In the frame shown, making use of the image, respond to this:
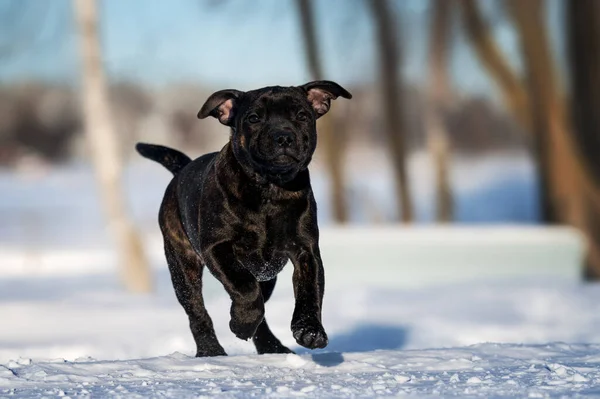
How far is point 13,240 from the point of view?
24.2 metres

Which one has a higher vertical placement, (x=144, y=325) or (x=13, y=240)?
(x=13, y=240)

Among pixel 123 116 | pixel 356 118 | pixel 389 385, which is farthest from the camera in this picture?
pixel 123 116

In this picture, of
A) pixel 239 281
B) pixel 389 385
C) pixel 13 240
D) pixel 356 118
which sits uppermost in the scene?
pixel 356 118

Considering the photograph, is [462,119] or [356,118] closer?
[356,118]

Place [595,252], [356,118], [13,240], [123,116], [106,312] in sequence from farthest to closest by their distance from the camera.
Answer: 1. [123,116]
2. [356,118]
3. [13,240]
4. [595,252]
5. [106,312]

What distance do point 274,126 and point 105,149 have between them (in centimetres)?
999

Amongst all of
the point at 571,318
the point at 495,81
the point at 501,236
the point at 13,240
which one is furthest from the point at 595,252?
the point at 13,240

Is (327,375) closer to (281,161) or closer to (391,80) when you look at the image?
(281,161)

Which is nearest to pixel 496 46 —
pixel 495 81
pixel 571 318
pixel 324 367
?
pixel 495 81

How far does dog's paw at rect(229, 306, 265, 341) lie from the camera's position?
5.09 m

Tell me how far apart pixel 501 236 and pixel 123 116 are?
708 inches

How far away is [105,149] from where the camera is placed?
14.7 metres

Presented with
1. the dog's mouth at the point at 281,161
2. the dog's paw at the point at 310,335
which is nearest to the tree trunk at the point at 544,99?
the dog's mouth at the point at 281,161

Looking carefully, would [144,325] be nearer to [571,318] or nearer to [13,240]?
[571,318]
